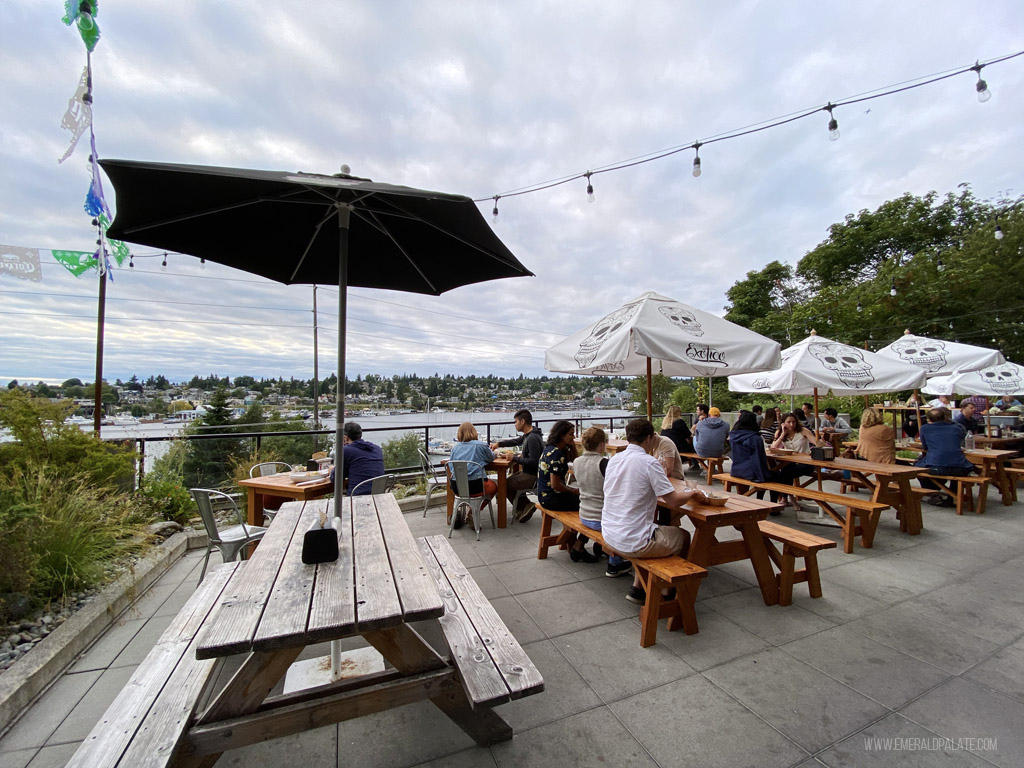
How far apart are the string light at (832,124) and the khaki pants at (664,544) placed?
170 inches

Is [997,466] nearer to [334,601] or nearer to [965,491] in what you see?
[965,491]

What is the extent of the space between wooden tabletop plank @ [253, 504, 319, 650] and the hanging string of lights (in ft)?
13.7

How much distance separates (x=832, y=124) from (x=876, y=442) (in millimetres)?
3708

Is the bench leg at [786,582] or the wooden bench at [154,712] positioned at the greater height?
the wooden bench at [154,712]

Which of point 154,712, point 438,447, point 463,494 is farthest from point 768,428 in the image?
point 154,712

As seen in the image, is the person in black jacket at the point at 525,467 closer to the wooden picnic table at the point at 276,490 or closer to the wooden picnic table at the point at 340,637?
the wooden picnic table at the point at 276,490

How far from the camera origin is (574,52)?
5.10 meters

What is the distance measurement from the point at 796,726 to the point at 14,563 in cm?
421

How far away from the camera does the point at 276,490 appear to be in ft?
12.1

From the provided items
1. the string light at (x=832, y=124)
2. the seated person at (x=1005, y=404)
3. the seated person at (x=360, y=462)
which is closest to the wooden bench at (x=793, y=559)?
the seated person at (x=360, y=462)

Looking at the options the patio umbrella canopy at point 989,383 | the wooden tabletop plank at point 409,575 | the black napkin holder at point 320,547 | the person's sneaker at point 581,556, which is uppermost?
the patio umbrella canopy at point 989,383

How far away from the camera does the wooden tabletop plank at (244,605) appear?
1145mm

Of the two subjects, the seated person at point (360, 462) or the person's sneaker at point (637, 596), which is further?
the seated person at point (360, 462)

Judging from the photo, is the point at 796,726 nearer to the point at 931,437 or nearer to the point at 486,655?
the point at 486,655
